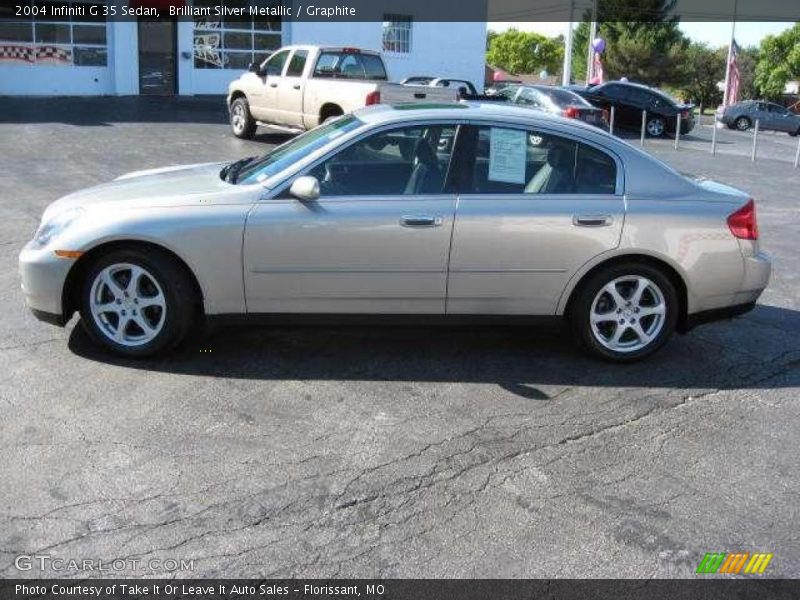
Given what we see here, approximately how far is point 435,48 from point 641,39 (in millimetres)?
27856

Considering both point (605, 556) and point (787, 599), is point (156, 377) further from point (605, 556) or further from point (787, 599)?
point (787, 599)

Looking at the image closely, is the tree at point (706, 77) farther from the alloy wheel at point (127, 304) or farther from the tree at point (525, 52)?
the alloy wheel at point (127, 304)

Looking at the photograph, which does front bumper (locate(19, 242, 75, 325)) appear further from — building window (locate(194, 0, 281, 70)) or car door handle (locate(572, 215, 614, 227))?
building window (locate(194, 0, 281, 70))

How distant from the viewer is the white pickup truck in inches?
548

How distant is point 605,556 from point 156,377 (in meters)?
2.75

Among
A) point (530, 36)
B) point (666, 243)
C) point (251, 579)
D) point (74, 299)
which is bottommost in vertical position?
point (251, 579)

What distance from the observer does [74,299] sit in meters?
5.20

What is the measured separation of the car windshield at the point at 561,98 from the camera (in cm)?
2033

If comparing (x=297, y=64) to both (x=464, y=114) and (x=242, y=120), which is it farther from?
(x=464, y=114)

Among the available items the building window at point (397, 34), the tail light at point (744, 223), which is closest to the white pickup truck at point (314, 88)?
the tail light at point (744, 223)

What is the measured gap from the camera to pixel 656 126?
26719 millimetres

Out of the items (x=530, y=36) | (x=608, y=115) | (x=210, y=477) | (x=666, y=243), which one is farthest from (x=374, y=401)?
(x=530, y=36)

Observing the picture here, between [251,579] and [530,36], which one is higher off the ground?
[530,36]

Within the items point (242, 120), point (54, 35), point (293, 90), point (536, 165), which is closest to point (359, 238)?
point (536, 165)
